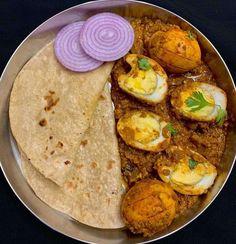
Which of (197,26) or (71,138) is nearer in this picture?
(71,138)

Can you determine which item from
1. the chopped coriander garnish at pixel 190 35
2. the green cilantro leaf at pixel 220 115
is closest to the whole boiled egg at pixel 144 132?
the green cilantro leaf at pixel 220 115

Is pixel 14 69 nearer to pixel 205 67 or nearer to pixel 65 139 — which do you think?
pixel 65 139

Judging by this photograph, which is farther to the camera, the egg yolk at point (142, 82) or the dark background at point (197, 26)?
the dark background at point (197, 26)

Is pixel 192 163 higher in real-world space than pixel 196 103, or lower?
lower

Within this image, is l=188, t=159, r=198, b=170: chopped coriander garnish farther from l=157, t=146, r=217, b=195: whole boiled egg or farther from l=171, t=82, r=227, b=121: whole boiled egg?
l=171, t=82, r=227, b=121: whole boiled egg

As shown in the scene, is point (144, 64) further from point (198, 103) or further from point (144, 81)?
Answer: point (198, 103)

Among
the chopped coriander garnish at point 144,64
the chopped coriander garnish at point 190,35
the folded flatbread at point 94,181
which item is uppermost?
the chopped coriander garnish at point 190,35

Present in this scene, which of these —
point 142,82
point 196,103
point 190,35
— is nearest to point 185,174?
point 196,103

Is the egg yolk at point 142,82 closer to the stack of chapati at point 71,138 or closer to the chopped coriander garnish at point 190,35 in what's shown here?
the stack of chapati at point 71,138
